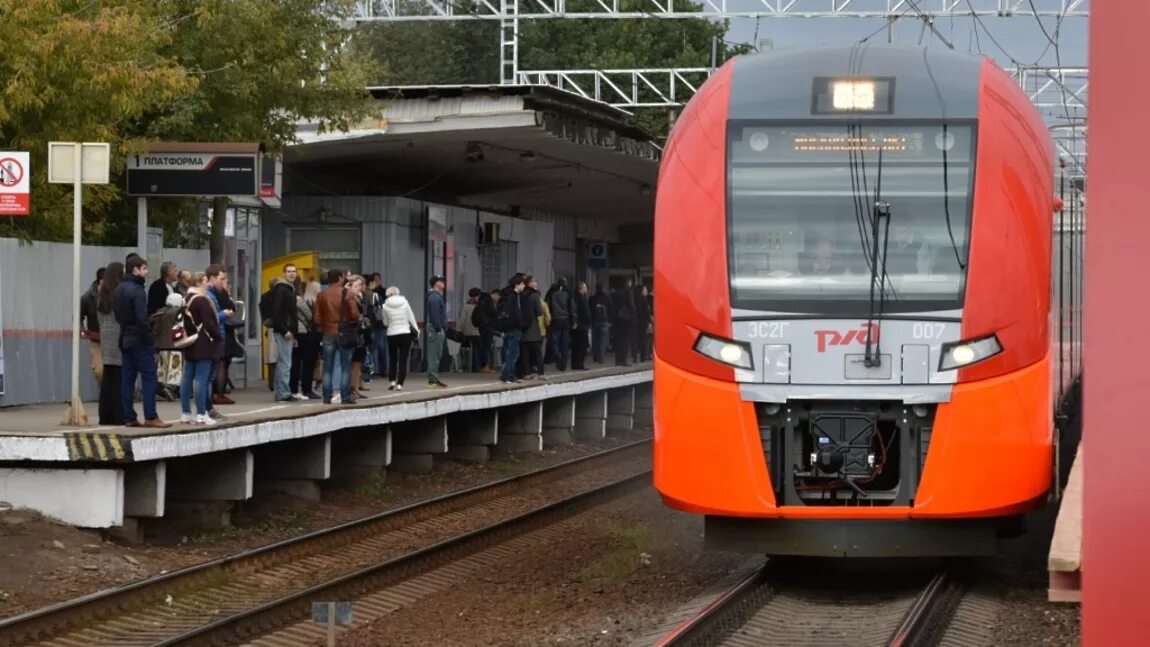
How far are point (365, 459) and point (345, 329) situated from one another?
1.49 m

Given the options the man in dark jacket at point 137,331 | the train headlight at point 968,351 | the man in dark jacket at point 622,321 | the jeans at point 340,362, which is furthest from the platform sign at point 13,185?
the man in dark jacket at point 622,321

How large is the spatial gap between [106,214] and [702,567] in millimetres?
11062

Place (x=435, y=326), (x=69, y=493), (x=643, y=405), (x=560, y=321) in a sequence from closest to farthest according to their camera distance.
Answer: (x=69, y=493) → (x=435, y=326) → (x=560, y=321) → (x=643, y=405)

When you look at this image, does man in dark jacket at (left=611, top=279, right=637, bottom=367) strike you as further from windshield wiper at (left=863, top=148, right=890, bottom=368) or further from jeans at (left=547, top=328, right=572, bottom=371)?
windshield wiper at (left=863, top=148, right=890, bottom=368)

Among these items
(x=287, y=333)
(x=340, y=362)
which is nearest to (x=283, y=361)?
(x=287, y=333)

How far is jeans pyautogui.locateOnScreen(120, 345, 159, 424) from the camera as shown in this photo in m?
13.6

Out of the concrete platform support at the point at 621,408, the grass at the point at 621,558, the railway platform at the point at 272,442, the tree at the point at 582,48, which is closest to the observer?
the grass at the point at 621,558

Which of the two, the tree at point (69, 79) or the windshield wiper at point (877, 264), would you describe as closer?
the windshield wiper at point (877, 264)

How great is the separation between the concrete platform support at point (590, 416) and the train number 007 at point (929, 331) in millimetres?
17061

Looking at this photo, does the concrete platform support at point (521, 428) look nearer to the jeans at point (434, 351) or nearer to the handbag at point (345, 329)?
the jeans at point (434, 351)

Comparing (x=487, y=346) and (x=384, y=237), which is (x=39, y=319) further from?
(x=487, y=346)

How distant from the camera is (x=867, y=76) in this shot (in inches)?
403

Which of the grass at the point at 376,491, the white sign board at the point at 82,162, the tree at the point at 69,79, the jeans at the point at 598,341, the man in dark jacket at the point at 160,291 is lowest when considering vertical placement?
the grass at the point at 376,491

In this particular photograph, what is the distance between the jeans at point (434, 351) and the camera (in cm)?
2228
